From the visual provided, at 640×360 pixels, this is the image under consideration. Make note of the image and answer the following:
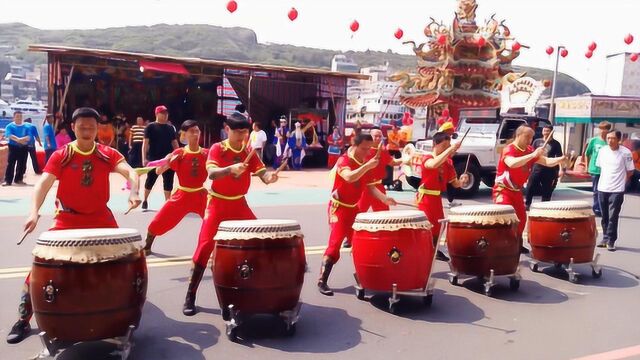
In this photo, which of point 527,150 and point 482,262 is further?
point 527,150

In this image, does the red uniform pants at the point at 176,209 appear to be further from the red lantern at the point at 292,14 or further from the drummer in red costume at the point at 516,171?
the red lantern at the point at 292,14

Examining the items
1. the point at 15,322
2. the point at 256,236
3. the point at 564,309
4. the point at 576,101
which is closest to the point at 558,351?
the point at 564,309

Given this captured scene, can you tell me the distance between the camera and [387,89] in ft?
218

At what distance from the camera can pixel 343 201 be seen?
19.0ft

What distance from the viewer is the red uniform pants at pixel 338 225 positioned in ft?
18.6

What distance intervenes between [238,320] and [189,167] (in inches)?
99.0

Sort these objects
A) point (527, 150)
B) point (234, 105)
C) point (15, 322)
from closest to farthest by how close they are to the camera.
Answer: point (15, 322), point (527, 150), point (234, 105)

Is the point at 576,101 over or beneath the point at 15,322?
over

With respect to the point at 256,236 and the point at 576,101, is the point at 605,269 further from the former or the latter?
the point at 576,101

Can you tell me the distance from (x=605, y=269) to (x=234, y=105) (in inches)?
662

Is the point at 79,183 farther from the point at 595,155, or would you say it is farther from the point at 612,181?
the point at 595,155

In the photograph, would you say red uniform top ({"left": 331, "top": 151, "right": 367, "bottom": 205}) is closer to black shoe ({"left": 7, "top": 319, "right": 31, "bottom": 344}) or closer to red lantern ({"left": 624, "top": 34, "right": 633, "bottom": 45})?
black shoe ({"left": 7, "top": 319, "right": 31, "bottom": 344})

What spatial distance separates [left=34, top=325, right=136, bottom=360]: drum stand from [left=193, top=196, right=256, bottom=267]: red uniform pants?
1119 mm

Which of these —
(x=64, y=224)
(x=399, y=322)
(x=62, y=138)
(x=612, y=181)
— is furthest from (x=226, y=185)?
(x=62, y=138)
